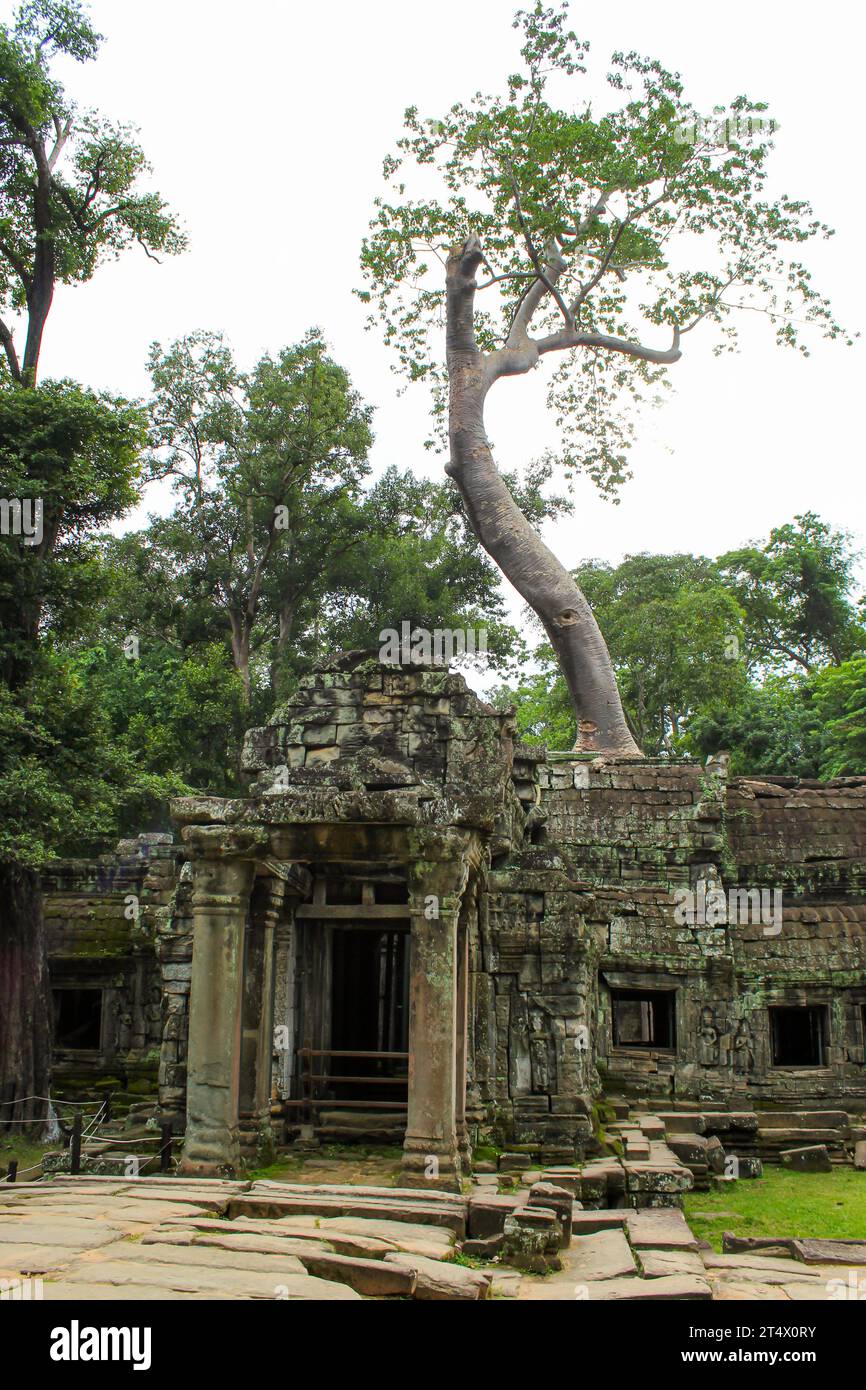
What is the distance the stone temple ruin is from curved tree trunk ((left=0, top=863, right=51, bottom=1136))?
4.40 feet

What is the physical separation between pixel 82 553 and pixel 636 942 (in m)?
8.83

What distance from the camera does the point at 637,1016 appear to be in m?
14.5

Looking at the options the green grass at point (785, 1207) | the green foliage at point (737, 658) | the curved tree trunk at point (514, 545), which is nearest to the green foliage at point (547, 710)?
the green foliage at point (737, 658)

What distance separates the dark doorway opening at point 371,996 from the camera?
1135cm

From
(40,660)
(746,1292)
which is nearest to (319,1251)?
(746,1292)

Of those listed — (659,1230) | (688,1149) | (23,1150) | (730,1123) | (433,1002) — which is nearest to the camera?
(659,1230)

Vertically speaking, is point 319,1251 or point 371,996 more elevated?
point 371,996

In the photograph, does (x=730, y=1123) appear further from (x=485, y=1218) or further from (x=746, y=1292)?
(x=746, y=1292)

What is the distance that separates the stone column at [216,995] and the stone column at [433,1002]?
129cm

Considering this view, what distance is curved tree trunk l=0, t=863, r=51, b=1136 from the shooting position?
1315 cm

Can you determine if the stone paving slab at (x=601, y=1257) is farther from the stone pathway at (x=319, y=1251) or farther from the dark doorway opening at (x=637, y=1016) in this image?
the dark doorway opening at (x=637, y=1016)

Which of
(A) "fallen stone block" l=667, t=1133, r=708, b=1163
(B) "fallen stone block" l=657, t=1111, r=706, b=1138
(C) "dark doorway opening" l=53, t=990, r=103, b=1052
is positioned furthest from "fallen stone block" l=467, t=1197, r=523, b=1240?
A: (C) "dark doorway opening" l=53, t=990, r=103, b=1052

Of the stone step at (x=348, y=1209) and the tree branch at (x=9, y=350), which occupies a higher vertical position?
the tree branch at (x=9, y=350)

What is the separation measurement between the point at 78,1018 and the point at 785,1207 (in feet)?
37.0
